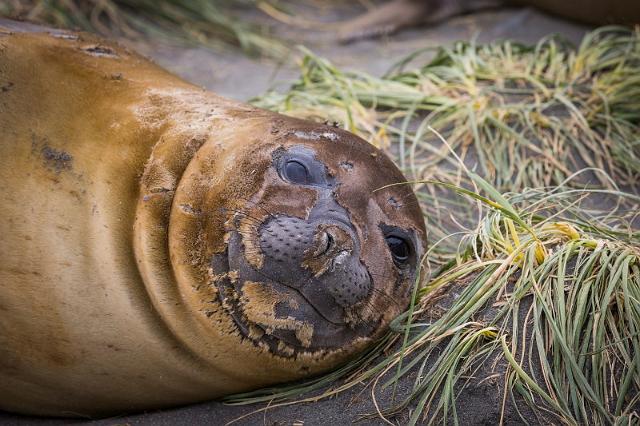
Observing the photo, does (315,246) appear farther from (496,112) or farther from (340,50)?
(340,50)

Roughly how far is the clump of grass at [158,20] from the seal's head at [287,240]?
2.85 meters

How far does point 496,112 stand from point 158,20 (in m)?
2.72

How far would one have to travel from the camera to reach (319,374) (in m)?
2.52

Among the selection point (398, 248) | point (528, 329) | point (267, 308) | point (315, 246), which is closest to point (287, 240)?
point (315, 246)

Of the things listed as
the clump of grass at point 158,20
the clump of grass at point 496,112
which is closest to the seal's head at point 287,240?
the clump of grass at point 496,112

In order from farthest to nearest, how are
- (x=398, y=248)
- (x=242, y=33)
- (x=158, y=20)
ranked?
(x=158, y=20), (x=242, y=33), (x=398, y=248)

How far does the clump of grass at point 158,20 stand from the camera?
17.0 ft

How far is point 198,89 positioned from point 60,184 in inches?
27.3

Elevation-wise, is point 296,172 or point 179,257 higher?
point 296,172

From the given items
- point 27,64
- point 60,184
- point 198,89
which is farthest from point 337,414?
point 27,64

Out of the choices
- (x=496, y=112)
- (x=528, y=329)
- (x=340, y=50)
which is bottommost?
(x=528, y=329)

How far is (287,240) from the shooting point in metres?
2.27

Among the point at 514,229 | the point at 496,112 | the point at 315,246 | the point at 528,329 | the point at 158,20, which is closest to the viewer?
the point at 315,246

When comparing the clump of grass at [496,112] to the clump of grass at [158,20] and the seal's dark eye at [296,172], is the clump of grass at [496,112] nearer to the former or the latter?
the seal's dark eye at [296,172]
